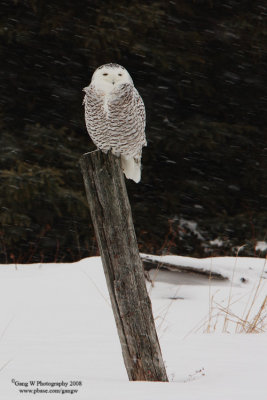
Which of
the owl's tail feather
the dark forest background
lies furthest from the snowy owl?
the dark forest background

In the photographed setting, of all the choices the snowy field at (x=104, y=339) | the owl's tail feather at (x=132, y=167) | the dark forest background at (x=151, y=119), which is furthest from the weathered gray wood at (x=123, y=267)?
the dark forest background at (x=151, y=119)

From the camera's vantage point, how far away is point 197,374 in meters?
2.62

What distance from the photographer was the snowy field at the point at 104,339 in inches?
91.4

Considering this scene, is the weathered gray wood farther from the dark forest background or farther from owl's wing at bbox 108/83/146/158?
the dark forest background

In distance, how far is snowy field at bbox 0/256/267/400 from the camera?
2.32 metres

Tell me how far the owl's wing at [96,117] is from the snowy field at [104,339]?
129 centimetres

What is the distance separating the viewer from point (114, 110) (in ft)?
11.7

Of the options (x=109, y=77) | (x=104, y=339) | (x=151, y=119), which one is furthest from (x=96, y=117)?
(x=151, y=119)

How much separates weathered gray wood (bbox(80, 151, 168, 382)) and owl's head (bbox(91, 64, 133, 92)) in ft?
3.68


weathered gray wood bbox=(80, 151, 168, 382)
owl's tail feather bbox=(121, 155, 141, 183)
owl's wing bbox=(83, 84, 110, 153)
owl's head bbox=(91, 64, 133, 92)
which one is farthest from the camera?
owl's tail feather bbox=(121, 155, 141, 183)

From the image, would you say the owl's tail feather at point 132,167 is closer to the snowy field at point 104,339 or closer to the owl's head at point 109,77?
the owl's head at point 109,77

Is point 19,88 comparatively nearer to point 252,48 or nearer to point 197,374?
point 252,48

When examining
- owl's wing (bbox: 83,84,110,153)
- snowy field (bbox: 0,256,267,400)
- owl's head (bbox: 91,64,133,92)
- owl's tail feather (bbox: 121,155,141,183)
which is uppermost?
owl's head (bbox: 91,64,133,92)

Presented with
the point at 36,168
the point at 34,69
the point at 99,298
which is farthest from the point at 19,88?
the point at 99,298
